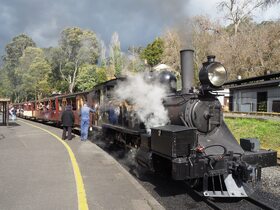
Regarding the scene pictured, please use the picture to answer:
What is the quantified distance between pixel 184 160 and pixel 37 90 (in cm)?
6012

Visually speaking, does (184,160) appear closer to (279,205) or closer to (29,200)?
(279,205)

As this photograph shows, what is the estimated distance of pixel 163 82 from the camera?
8867 mm

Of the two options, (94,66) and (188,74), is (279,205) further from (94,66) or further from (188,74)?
(94,66)

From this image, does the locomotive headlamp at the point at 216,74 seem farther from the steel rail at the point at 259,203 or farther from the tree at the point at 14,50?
the tree at the point at 14,50

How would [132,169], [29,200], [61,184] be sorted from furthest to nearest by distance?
[132,169] → [61,184] → [29,200]

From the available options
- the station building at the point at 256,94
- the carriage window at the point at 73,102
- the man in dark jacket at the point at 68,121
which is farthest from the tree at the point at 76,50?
the man in dark jacket at the point at 68,121

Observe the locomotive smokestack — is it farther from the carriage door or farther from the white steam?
the carriage door

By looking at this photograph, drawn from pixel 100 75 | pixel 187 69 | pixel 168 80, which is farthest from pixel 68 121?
pixel 100 75

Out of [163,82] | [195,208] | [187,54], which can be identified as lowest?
[195,208]

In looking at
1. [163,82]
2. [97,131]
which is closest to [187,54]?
[163,82]

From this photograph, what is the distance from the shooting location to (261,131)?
17875 mm

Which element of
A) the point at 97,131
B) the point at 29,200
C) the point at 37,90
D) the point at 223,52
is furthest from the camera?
the point at 37,90

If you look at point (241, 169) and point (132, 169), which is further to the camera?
point (132, 169)

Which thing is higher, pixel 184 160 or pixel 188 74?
pixel 188 74
